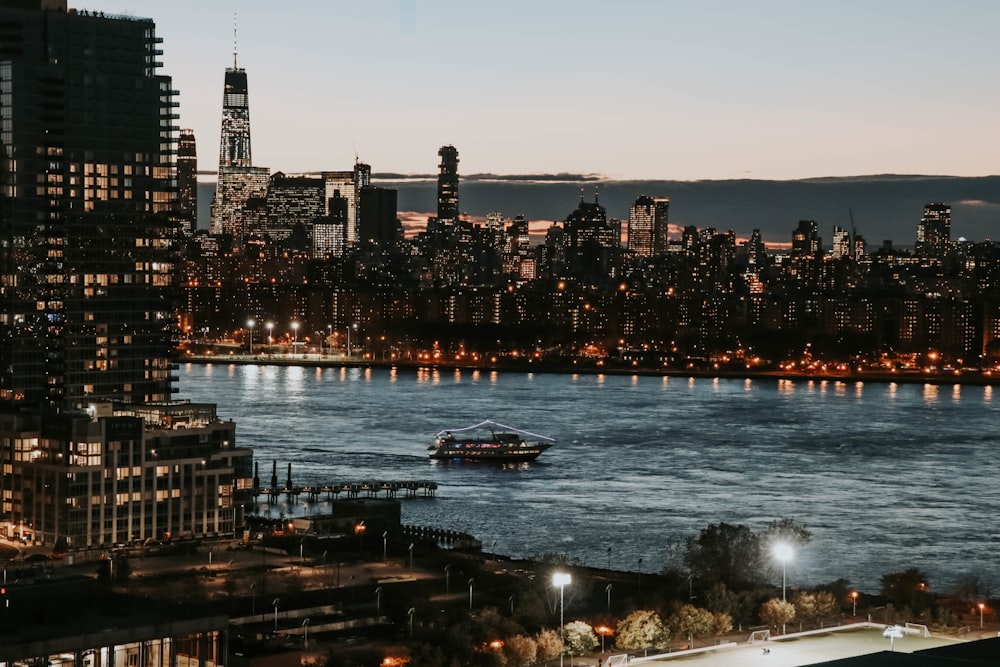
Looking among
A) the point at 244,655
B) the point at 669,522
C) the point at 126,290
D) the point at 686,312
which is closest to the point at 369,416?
the point at 126,290

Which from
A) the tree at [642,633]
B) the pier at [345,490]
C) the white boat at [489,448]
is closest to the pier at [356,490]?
the pier at [345,490]

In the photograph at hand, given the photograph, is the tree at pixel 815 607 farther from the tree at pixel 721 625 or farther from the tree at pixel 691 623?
the tree at pixel 691 623

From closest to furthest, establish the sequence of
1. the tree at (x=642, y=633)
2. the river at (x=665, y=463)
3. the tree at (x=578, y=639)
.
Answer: the tree at (x=578, y=639) → the tree at (x=642, y=633) → the river at (x=665, y=463)

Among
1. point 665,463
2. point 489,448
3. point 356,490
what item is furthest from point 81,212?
point 665,463

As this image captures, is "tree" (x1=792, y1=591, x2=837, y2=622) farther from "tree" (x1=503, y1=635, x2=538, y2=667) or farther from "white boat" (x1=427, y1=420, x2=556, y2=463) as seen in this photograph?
"white boat" (x1=427, y1=420, x2=556, y2=463)

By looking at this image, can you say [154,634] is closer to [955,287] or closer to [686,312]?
[686,312]
